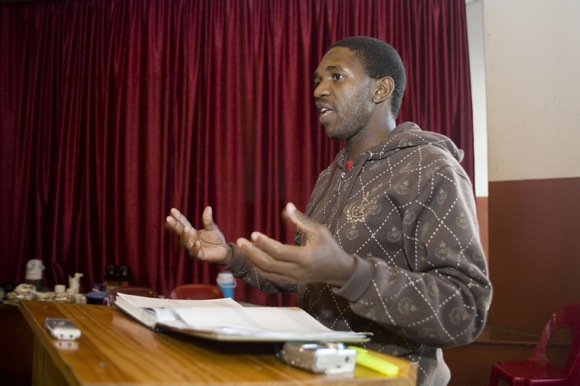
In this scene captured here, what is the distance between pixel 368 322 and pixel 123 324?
533mm

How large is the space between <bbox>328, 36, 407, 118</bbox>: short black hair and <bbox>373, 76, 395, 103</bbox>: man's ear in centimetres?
1

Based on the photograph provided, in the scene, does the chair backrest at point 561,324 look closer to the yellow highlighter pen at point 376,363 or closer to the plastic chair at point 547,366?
the plastic chair at point 547,366

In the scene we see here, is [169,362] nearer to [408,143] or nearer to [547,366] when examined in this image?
[408,143]

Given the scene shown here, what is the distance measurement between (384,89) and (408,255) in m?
0.62

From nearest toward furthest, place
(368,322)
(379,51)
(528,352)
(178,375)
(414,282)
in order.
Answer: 1. (178,375)
2. (414,282)
3. (368,322)
4. (379,51)
5. (528,352)

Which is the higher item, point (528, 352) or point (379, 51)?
point (379, 51)

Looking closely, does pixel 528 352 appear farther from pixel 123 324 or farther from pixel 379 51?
pixel 123 324

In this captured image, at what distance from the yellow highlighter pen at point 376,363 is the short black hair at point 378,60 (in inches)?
40.9

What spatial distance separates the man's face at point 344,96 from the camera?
1677 mm

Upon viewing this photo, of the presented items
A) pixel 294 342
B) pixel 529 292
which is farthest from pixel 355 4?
pixel 294 342

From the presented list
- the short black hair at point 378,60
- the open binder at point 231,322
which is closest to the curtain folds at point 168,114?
the short black hair at point 378,60

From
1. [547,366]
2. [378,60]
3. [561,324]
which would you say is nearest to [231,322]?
[378,60]

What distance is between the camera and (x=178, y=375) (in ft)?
2.33

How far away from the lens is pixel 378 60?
172 centimetres
